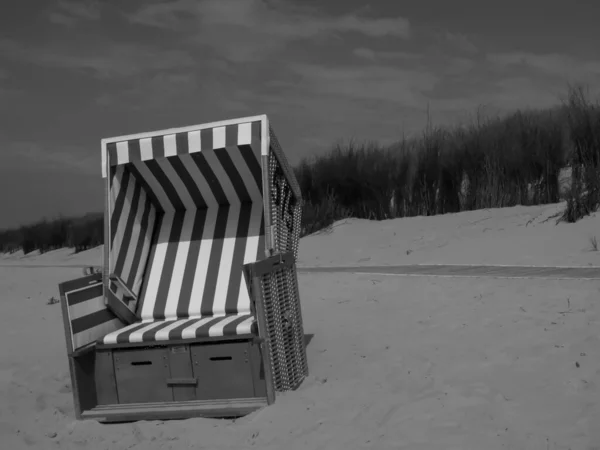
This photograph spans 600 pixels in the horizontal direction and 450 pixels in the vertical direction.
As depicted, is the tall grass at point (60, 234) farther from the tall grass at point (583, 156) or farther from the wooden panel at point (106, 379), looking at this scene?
the wooden panel at point (106, 379)

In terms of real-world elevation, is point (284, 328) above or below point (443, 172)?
below

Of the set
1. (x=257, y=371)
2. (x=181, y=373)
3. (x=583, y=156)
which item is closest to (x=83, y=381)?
(x=181, y=373)

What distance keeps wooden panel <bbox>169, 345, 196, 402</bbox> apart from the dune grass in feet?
24.1

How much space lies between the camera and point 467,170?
1338 cm

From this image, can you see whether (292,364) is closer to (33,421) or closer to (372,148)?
(33,421)

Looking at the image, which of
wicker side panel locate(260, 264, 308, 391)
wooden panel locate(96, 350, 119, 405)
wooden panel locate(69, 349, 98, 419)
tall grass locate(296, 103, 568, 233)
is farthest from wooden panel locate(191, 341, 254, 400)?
tall grass locate(296, 103, 568, 233)

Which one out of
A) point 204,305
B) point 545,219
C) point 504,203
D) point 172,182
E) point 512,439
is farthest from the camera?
point 504,203

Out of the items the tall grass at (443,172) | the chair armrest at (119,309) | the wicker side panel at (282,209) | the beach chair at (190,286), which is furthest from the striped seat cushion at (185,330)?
the tall grass at (443,172)

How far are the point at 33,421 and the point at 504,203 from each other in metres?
10.1

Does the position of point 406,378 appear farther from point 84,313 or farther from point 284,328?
→ point 84,313

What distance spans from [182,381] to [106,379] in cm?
54

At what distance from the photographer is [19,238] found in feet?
88.0

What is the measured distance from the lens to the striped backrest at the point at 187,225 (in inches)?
204

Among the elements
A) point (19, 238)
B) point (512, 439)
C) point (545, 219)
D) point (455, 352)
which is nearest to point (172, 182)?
point (455, 352)
